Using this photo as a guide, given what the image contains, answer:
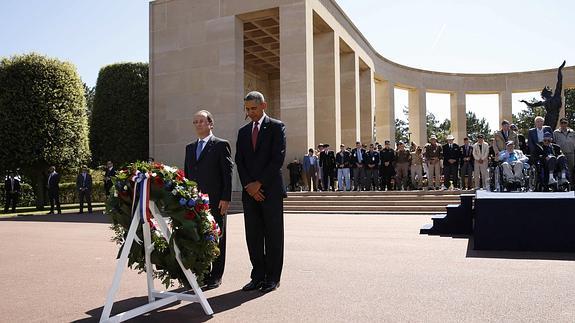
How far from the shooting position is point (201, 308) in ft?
13.4

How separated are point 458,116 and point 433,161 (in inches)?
736

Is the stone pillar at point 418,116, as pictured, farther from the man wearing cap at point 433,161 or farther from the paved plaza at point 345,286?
the paved plaza at point 345,286

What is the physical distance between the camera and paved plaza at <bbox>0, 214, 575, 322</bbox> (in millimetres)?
3777

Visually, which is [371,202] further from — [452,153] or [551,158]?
[551,158]

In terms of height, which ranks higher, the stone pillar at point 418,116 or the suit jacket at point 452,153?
the stone pillar at point 418,116

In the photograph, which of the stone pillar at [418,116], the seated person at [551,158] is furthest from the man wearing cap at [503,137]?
the stone pillar at [418,116]

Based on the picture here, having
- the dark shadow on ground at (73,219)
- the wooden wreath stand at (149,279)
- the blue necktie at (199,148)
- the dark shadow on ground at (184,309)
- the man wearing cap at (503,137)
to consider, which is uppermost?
the man wearing cap at (503,137)

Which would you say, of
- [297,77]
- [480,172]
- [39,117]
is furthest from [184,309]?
[39,117]

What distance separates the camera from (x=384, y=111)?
3241 centimetres

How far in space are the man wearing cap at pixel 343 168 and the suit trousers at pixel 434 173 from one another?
304 cm

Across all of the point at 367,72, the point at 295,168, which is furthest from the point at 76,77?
the point at 367,72

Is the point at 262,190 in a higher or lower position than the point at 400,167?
lower

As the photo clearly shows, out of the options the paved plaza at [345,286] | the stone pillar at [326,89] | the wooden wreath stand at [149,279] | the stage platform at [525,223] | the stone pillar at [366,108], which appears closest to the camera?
the wooden wreath stand at [149,279]

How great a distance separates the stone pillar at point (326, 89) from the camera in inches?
936
